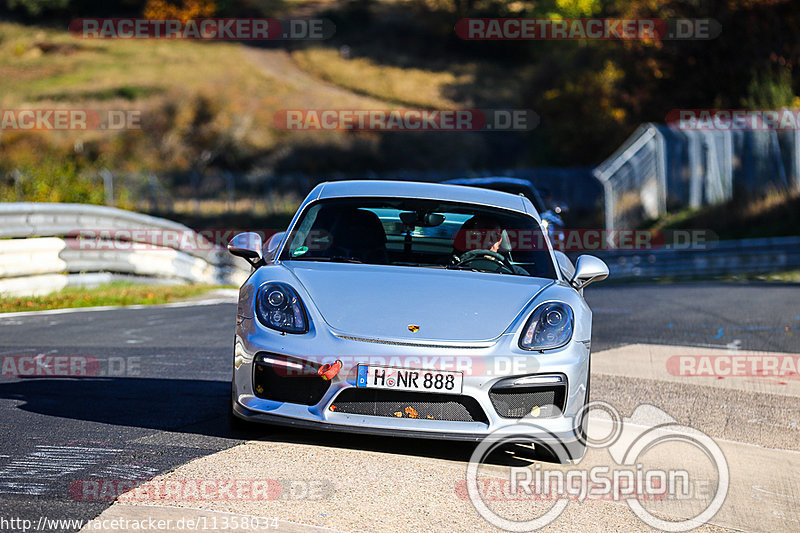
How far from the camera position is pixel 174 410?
6863 millimetres

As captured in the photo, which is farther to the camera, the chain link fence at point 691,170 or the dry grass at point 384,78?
the dry grass at point 384,78

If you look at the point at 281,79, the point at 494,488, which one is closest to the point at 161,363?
the point at 494,488

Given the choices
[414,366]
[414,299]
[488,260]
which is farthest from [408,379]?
[488,260]

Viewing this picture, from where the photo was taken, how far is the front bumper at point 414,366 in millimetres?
5566

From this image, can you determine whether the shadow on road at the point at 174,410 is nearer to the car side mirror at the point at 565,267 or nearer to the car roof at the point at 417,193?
the car side mirror at the point at 565,267

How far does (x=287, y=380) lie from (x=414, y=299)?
0.79m

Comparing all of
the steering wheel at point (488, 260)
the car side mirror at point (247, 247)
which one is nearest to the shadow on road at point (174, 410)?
the car side mirror at point (247, 247)

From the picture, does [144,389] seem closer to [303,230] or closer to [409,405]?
[303,230]

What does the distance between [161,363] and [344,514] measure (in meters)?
4.69

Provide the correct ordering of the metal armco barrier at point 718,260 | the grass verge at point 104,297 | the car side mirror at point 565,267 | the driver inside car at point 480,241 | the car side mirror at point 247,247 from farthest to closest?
the metal armco barrier at point 718,260, the grass verge at point 104,297, the car side mirror at point 565,267, the driver inside car at point 480,241, the car side mirror at point 247,247

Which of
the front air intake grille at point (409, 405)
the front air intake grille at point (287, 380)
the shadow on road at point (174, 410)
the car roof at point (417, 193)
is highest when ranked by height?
the car roof at point (417, 193)

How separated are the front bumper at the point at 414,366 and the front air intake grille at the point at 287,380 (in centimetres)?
2

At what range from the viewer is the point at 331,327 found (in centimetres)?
572

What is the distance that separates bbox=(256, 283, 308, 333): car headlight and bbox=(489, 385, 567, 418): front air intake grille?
1029mm
